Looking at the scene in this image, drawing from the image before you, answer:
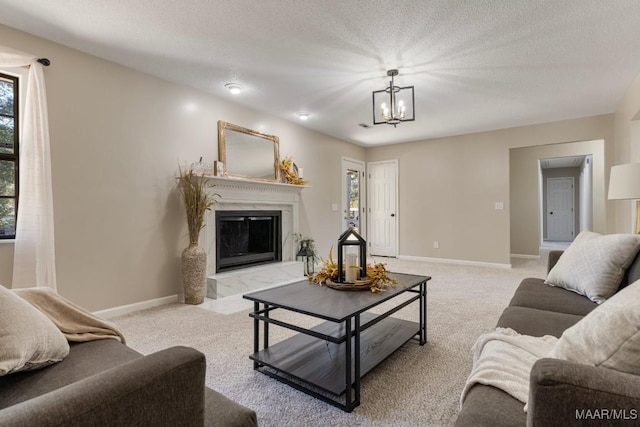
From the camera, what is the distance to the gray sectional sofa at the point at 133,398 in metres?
0.62

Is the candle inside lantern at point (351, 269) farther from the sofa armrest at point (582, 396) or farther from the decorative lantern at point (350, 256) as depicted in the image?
the sofa armrest at point (582, 396)

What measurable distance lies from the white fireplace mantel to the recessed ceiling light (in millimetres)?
1011

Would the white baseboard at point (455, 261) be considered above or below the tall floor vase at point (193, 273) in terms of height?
below

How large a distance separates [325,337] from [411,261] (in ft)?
16.3

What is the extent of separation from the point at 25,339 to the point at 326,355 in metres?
1.47

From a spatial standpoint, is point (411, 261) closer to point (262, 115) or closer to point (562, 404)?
point (262, 115)

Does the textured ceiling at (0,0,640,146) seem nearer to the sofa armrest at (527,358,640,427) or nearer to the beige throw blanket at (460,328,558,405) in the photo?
the beige throw blanket at (460,328,558,405)

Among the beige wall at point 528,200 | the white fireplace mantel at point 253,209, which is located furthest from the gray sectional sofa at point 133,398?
the beige wall at point 528,200

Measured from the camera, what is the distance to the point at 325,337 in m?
1.67

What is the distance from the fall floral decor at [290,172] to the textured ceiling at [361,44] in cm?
92

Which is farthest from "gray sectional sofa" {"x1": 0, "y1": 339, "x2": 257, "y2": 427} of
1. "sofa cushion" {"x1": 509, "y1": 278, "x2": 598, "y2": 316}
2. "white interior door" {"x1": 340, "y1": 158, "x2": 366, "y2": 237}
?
"white interior door" {"x1": 340, "y1": 158, "x2": 366, "y2": 237}

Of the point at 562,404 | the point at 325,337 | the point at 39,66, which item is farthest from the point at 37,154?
the point at 562,404

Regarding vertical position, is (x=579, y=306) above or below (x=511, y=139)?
below

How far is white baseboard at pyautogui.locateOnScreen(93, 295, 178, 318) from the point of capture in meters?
3.02
